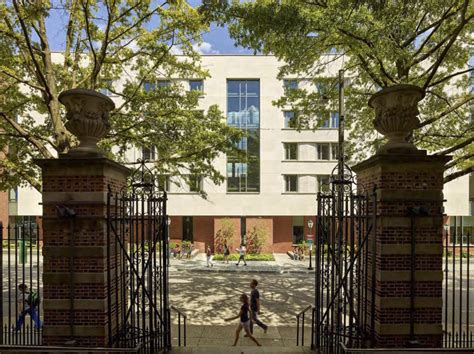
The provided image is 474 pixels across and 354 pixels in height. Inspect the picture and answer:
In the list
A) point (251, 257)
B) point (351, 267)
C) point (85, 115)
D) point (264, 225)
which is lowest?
point (251, 257)

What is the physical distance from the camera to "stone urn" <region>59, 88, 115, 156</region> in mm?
5461

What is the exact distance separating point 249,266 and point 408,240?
18.6m

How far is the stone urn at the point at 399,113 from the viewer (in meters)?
5.47

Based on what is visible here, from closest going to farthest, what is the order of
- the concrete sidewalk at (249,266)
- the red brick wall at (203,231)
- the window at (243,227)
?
the concrete sidewalk at (249,266), the window at (243,227), the red brick wall at (203,231)

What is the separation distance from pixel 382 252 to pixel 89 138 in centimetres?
498

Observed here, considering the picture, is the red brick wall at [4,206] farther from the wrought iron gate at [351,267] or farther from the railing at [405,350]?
the railing at [405,350]

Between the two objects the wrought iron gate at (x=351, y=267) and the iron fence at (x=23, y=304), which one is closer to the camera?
the wrought iron gate at (x=351, y=267)

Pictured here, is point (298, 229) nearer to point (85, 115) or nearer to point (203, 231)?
point (203, 231)

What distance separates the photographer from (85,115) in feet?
18.1

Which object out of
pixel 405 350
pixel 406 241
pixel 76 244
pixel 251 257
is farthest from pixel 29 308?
pixel 251 257

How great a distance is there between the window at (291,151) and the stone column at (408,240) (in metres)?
24.1

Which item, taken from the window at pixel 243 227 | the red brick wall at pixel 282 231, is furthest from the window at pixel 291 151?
the window at pixel 243 227

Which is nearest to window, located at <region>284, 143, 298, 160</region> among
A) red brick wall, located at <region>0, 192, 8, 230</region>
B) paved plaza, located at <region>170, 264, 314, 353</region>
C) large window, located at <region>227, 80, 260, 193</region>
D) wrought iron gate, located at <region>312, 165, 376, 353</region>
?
large window, located at <region>227, 80, 260, 193</region>

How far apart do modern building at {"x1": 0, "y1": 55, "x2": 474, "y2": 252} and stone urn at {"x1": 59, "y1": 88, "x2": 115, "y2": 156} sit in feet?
76.1
